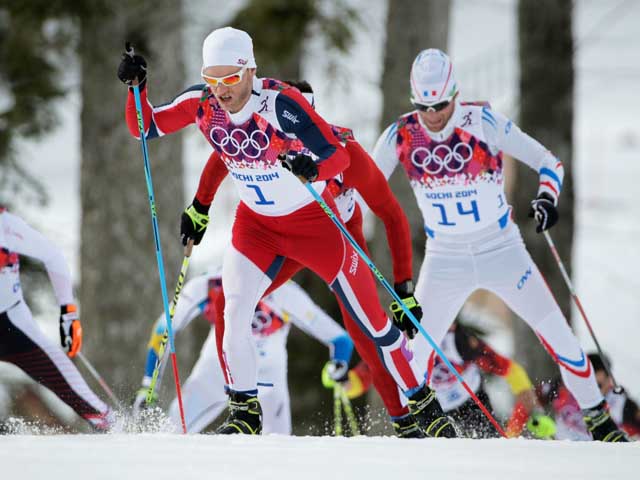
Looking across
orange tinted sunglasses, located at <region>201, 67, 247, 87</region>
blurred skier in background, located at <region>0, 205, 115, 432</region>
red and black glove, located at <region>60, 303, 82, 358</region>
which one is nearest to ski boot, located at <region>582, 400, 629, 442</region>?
blurred skier in background, located at <region>0, 205, 115, 432</region>

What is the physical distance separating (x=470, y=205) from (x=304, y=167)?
155cm

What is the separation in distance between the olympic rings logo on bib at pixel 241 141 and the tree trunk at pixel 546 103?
5795 mm

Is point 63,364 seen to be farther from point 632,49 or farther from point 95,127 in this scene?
point 632,49

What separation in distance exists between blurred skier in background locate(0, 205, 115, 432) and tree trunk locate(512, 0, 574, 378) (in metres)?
5.32

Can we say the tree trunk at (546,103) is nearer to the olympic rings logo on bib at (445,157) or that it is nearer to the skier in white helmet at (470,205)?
the skier in white helmet at (470,205)

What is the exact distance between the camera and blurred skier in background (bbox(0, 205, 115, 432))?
671 cm

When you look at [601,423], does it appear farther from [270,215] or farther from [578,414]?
[270,215]

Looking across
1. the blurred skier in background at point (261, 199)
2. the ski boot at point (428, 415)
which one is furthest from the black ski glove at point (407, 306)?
the ski boot at point (428, 415)

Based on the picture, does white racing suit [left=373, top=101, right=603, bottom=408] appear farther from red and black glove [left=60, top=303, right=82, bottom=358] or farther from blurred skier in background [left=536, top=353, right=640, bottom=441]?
red and black glove [left=60, top=303, right=82, bottom=358]

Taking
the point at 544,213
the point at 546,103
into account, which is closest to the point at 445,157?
the point at 544,213

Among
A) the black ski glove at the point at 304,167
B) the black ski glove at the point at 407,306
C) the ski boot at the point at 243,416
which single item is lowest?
the ski boot at the point at 243,416

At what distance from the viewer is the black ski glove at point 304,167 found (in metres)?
5.53

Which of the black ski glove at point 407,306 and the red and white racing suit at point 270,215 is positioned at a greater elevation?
the red and white racing suit at point 270,215

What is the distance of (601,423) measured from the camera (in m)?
6.82
